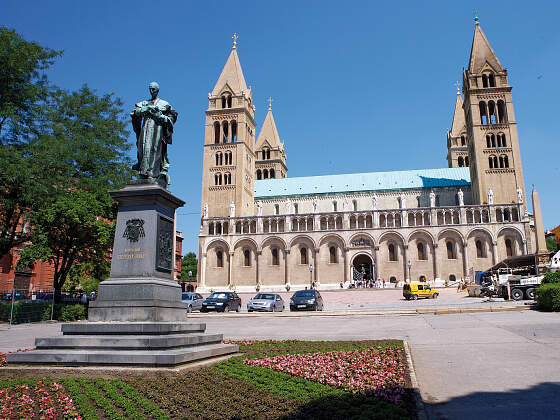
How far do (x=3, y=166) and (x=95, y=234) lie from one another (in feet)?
19.6

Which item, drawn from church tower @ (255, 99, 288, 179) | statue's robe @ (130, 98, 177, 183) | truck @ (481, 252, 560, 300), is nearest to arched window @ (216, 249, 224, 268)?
church tower @ (255, 99, 288, 179)

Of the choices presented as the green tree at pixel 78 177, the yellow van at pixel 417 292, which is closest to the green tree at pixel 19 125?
the green tree at pixel 78 177

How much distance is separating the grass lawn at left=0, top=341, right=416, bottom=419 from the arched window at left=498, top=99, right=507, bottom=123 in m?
64.5

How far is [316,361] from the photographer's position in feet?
27.1

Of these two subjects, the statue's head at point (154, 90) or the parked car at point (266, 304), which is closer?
the statue's head at point (154, 90)

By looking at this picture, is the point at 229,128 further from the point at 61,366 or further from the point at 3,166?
the point at 61,366

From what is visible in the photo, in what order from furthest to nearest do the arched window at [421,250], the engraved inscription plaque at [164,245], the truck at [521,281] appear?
the arched window at [421,250] → the truck at [521,281] → the engraved inscription plaque at [164,245]

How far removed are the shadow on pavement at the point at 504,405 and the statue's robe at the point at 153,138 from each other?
25.0 feet

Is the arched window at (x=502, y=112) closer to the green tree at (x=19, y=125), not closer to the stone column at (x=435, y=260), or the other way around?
the stone column at (x=435, y=260)

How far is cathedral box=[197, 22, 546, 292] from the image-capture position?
192 feet

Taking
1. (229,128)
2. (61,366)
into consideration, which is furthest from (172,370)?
(229,128)

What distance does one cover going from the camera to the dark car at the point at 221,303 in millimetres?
28906

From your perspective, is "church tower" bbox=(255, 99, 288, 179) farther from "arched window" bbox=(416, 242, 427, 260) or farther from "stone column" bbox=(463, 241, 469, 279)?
"stone column" bbox=(463, 241, 469, 279)

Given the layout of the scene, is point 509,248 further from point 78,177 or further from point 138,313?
point 138,313
